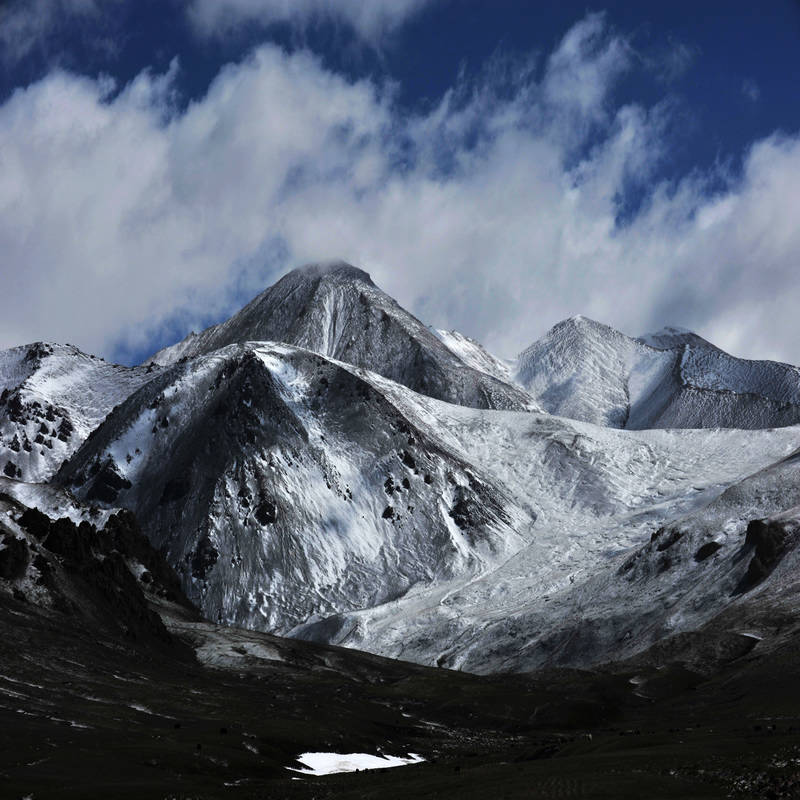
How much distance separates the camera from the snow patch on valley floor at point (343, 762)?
9375 cm

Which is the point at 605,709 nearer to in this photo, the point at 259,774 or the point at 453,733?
the point at 453,733

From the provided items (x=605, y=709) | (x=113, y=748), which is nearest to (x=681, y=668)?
(x=605, y=709)

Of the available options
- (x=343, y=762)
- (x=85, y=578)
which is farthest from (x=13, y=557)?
(x=343, y=762)

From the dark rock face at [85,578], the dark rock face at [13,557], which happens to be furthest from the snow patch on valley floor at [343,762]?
the dark rock face at [13,557]

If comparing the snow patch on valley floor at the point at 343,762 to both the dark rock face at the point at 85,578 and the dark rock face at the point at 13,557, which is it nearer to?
the dark rock face at the point at 85,578

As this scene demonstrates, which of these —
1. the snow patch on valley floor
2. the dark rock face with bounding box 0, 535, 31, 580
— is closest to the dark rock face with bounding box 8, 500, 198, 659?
the dark rock face with bounding box 0, 535, 31, 580

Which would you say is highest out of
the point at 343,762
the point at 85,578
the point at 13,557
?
the point at 13,557

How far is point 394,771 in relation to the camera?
89.4m

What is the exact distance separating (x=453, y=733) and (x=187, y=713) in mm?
30682

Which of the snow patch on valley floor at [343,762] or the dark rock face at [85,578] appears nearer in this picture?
the snow patch on valley floor at [343,762]

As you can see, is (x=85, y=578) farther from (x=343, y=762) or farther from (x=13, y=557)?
(x=343, y=762)

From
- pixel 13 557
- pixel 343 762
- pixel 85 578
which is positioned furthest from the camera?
pixel 85 578

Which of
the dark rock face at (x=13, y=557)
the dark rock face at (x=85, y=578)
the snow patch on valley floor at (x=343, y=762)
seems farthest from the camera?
the dark rock face at (x=85, y=578)

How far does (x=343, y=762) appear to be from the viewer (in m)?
97.8
